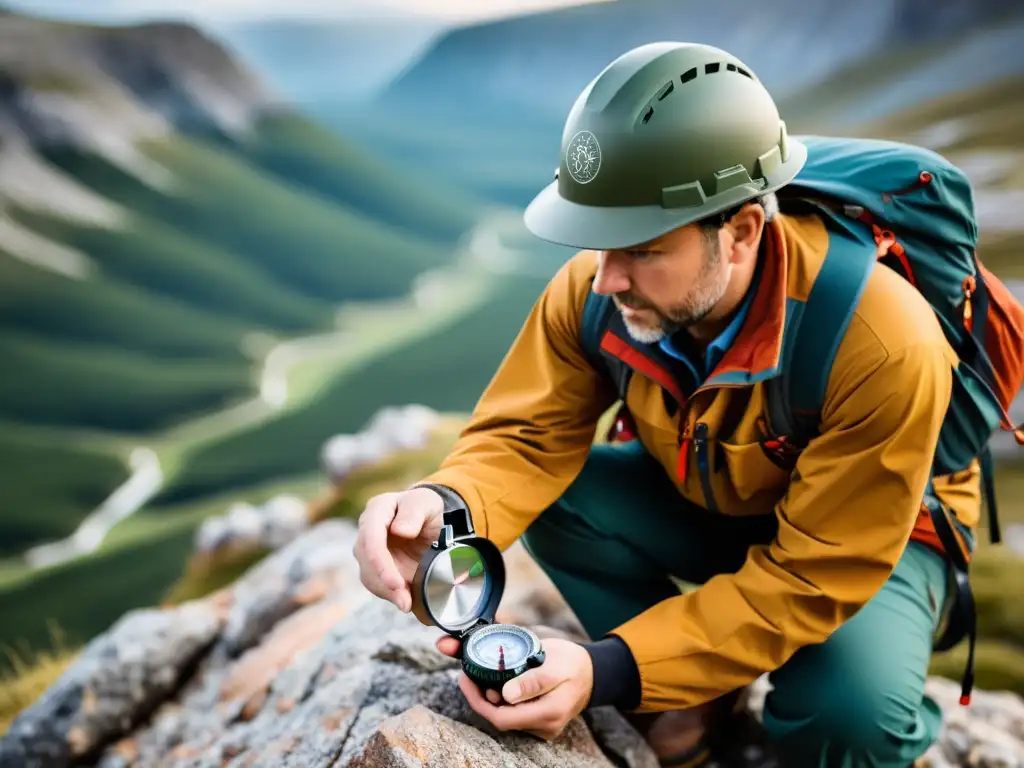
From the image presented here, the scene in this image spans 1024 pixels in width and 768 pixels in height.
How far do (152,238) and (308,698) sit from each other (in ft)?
112

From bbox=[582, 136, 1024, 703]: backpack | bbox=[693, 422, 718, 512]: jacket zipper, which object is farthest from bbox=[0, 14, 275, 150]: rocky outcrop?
bbox=[582, 136, 1024, 703]: backpack

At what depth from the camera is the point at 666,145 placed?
2539mm

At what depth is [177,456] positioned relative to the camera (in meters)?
23.2

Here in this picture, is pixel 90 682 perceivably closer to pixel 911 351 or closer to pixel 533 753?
pixel 533 753

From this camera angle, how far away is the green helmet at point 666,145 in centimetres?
254

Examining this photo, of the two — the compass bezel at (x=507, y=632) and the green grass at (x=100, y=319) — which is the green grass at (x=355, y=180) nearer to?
the green grass at (x=100, y=319)

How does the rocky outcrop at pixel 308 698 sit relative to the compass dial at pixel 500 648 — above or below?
below

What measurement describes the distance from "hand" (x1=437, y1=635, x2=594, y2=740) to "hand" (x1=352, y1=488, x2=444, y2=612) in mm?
372

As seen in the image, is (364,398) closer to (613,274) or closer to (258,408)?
(258,408)

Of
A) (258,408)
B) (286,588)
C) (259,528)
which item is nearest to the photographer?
(286,588)

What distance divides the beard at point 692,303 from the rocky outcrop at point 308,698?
133cm

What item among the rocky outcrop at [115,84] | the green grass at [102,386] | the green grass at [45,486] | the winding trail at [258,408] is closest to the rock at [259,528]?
the winding trail at [258,408]

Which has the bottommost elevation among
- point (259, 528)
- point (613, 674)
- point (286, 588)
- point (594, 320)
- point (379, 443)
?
point (379, 443)

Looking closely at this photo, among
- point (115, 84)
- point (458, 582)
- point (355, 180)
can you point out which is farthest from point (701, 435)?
point (355, 180)
